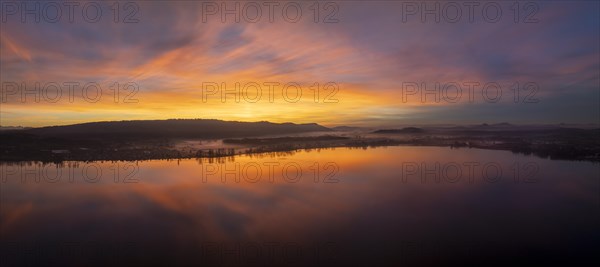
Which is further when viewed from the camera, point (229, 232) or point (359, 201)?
point (359, 201)

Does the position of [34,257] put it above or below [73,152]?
below

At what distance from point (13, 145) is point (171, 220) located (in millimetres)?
21258

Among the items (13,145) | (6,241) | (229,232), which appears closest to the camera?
(6,241)

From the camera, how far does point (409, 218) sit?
10031mm

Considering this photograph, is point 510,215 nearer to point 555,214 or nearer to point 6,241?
point 555,214

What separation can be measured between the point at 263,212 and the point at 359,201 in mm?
3041

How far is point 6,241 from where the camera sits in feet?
26.6

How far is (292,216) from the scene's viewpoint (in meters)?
10.0

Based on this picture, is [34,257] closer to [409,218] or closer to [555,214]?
[409,218]

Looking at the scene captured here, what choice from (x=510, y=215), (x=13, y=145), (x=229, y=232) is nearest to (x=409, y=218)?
(x=510, y=215)

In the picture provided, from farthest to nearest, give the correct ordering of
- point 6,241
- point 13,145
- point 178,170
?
point 13,145 < point 178,170 < point 6,241

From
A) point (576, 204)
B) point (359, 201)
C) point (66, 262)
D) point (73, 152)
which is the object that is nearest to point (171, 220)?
point (66, 262)

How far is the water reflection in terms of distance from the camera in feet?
25.0

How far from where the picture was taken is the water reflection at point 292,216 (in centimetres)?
763
